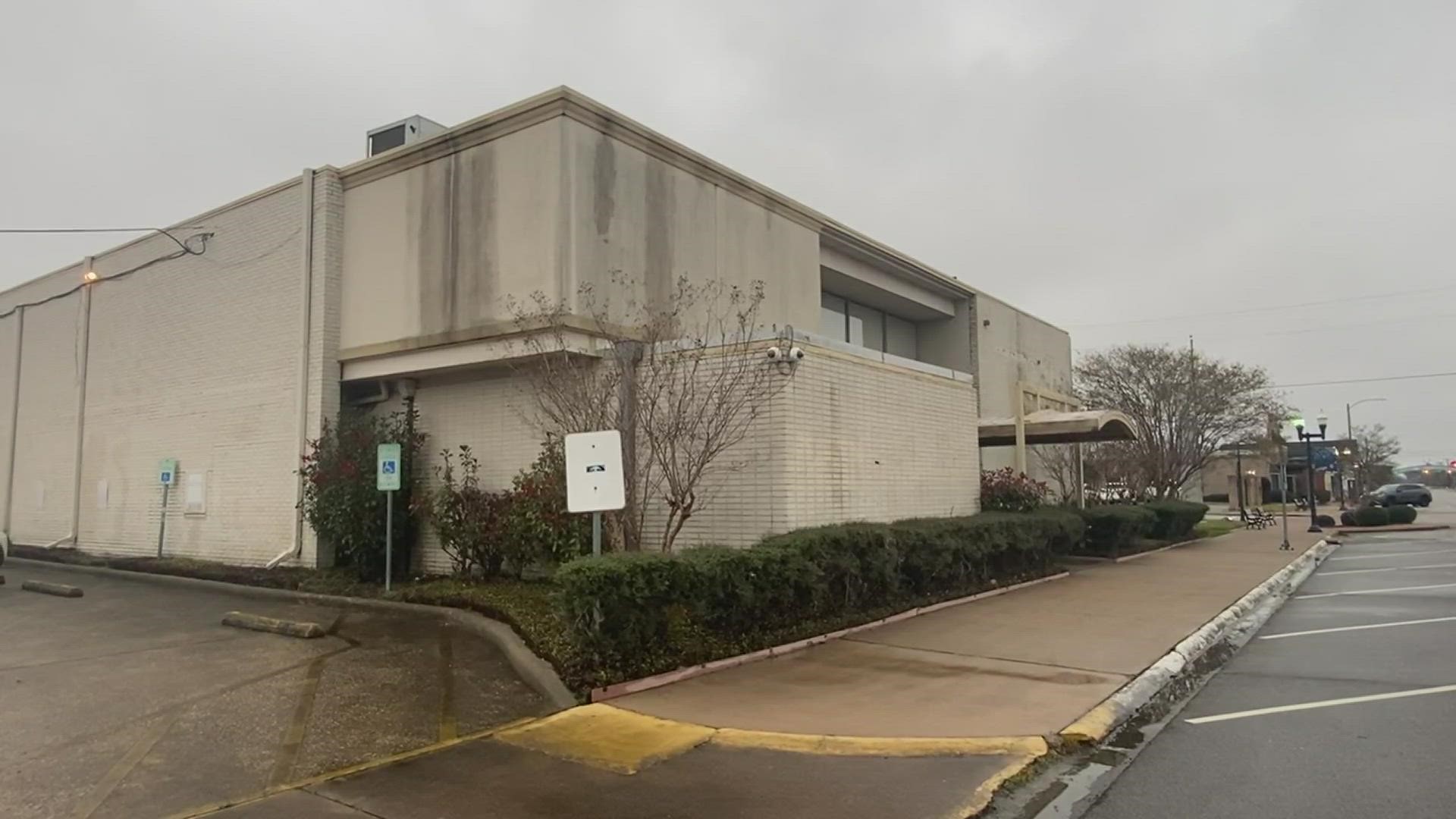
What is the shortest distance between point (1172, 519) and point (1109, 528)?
5.96 metres

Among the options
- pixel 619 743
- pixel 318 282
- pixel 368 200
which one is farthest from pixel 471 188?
pixel 619 743

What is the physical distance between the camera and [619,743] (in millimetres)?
6160

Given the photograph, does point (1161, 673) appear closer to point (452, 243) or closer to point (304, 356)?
point (452, 243)

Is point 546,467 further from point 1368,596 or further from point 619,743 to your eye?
point 1368,596

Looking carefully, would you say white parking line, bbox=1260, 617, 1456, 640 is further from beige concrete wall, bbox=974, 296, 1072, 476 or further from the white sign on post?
beige concrete wall, bbox=974, 296, 1072, 476

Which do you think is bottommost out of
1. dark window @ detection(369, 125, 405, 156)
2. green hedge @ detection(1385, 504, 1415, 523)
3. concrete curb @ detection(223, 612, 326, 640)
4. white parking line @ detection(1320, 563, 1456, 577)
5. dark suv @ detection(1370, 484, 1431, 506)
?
white parking line @ detection(1320, 563, 1456, 577)

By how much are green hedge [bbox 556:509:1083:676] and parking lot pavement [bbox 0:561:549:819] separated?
94 cm

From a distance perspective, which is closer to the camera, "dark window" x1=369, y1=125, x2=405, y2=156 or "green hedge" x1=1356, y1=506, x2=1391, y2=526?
"dark window" x1=369, y1=125, x2=405, y2=156

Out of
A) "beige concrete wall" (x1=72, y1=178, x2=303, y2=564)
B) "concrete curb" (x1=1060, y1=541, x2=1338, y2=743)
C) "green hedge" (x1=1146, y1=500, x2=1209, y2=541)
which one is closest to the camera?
"concrete curb" (x1=1060, y1=541, x2=1338, y2=743)

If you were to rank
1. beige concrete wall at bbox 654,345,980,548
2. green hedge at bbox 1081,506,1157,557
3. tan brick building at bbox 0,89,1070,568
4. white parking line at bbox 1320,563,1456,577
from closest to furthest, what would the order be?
beige concrete wall at bbox 654,345,980,548 → tan brick building at bbox 0,89,1070,568 → white parking line at bbox 1320,563,1456,577 → green hedge at bbox 1081,506,1157,557

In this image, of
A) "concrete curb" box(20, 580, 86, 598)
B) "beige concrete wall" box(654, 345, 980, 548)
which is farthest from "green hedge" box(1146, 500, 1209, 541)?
"concrete curb" box(20, 580, 86, 598)

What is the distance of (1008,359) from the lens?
86.8ft

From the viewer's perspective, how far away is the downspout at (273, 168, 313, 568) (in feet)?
49.3

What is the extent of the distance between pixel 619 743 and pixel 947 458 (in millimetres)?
9460
